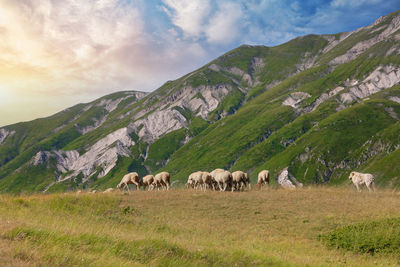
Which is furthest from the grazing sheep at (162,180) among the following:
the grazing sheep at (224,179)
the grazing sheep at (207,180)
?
the grazing sheep at (224,179)

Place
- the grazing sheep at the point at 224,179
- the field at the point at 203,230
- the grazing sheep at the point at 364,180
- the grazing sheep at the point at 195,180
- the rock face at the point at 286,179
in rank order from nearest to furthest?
the field at the point at 203,230 → the grazing sheep at the point at 364,180 → the grazing sheep at the point at 224,179 → the grazing sheep at the point at 195,180 → the rock face at the point at 286,179

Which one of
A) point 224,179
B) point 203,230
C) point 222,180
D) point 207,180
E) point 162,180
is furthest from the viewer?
point 162,180

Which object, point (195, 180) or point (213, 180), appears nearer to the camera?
point (213, 180)

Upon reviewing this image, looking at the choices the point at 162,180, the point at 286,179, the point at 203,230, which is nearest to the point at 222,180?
the point at 162,180

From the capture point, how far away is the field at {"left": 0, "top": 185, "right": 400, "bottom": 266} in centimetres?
870

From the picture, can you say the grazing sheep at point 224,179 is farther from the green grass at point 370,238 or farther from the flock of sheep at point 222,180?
the green grass at point 370,238

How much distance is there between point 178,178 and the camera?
198250mm

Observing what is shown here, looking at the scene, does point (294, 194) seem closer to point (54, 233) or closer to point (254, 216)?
point (254, 216)

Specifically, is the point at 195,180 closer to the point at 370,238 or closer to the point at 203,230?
the point at 203,230

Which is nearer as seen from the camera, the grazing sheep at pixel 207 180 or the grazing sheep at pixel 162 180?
the grazing sheep at pixel 207 180

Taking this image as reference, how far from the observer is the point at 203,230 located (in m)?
17.9

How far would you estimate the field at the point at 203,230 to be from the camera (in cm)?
870

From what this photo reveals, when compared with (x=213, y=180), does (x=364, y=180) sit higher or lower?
lower

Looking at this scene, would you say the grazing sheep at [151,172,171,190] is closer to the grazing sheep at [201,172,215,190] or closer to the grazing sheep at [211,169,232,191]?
the grazing sheep at [201,172,215,190]
